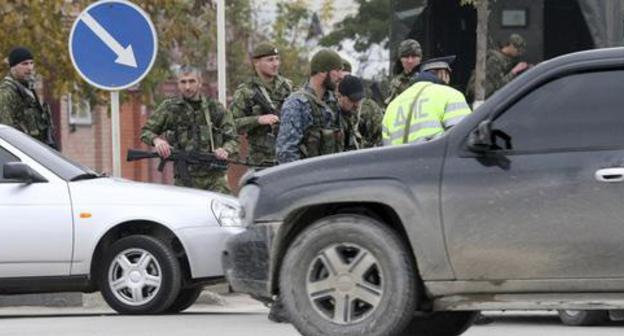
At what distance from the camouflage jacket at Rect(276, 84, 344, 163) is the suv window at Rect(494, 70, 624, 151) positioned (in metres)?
3.81

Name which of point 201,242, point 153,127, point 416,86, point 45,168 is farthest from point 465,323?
point 153,127

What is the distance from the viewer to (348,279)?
9578 millimetres

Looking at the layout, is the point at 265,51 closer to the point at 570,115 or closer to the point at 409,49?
the point at 409,49

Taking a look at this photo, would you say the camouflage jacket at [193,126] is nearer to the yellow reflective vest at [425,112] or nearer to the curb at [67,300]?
the curb at [67,300]

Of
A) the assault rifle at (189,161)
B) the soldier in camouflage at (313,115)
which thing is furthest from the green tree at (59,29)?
the soldier in camouflage at (313,115)

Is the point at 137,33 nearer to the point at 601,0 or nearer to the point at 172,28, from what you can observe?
the point at 601,0

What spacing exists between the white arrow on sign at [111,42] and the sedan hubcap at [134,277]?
2713 mm

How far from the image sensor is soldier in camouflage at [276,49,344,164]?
43.0 feet

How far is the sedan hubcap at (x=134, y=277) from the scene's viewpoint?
1340cm

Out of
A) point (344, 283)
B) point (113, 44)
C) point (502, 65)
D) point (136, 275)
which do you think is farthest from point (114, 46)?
point (344, 283)

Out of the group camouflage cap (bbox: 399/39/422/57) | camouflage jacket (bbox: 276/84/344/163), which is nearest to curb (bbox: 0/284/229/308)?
camouflage jacket (bbox: 276/84/344/163)

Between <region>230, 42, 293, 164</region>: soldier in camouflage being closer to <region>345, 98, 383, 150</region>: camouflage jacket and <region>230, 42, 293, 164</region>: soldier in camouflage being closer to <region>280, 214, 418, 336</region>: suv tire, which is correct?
<region>345, 98, 383, 150</region>: camouflage jacket

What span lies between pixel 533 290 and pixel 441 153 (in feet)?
2.71

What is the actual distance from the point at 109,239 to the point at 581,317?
3382mm
